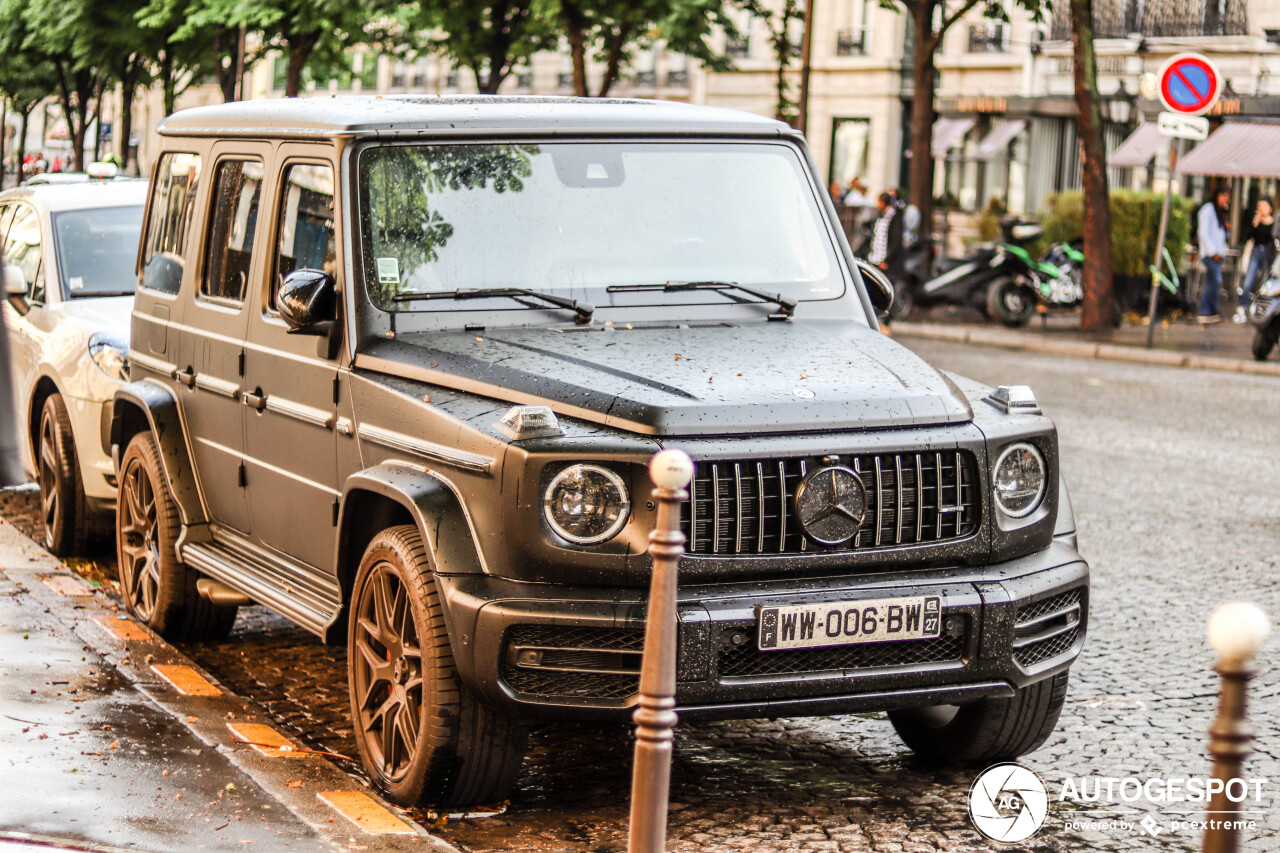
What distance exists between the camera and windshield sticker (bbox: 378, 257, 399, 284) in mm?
5422

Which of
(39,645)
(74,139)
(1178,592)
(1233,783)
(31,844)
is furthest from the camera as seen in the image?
(74,139)

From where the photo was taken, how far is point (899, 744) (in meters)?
5.83

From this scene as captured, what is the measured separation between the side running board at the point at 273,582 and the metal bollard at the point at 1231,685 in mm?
3026

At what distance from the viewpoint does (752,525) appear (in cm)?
455

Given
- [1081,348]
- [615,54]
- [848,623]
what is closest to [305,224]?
[848,623]

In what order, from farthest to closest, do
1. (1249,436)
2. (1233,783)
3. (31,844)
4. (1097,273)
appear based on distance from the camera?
1. (1097,273)
2. (1249,436)
3. (31,844)
4. (1233,783)

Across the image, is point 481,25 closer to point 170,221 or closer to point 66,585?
point 66,585

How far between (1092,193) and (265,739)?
2039cm

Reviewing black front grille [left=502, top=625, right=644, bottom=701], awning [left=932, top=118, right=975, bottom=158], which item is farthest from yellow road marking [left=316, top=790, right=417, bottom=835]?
awning [left=932, top=118, right=975, bottom=158]

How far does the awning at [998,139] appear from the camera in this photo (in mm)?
45250

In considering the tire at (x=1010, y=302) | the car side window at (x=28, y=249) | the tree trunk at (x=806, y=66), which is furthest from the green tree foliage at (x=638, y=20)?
the car side window at (x=28, y=249)

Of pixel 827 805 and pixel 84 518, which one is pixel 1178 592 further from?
pixel 84 518

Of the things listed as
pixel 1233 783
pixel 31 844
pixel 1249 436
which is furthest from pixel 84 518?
pixel 1249 436

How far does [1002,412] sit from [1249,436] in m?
9.59
